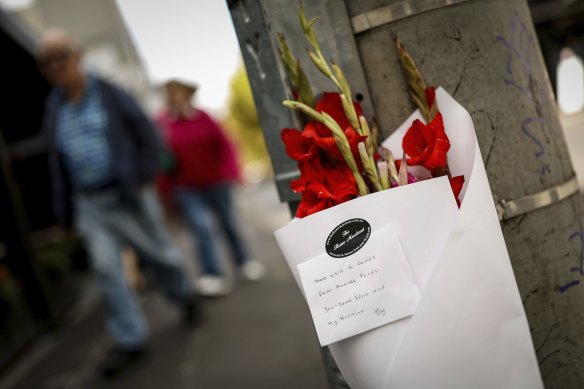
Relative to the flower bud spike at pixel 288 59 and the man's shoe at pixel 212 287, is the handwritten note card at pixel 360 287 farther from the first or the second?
the man's shoe at pixel 212 287

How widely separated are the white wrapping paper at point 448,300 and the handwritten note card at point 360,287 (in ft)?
0.07

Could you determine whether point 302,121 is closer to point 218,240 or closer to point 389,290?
point 389,290

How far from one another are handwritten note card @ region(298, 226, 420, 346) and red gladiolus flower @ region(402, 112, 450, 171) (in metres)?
0.19

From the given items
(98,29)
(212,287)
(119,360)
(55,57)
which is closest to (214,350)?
(119,360)

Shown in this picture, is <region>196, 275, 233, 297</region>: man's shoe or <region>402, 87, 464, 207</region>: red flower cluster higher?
<region>402, 87, 464, 207</region>: red flower cluster

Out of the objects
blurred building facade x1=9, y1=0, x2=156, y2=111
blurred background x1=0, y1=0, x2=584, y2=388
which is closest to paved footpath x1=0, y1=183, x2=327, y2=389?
blurred background x1=0, y1=0, x2=584, y2=388

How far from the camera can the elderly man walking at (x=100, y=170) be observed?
3.91 m

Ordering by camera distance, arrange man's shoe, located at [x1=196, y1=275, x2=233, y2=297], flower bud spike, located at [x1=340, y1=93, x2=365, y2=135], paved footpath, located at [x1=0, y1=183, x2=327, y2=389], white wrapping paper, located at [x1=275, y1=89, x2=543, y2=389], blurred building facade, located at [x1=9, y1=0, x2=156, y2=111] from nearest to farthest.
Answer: white wrapping paper, located at [x1=275, y1=89, x2=543, y2=389], flower bud spike, located at [x1=340, y1=93, x2=365, y2=135], paved footpath, located at [x1=0, y1=183, x2=327, y2=389], man's shoe, located at [x1=196, y1=275, x2=233, y2=297], blurred building facade, located at [x1=9, y1=0, x2=156, y2=111]

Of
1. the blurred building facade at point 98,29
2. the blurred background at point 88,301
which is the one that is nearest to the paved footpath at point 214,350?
the blurred background at point 88,301

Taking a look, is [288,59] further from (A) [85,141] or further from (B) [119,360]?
(B) [119,360]

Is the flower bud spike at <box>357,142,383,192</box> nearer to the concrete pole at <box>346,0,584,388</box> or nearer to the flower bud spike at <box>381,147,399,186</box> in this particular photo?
the flower bud spike at <box>381,147,399,186</box>

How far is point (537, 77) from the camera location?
157cm

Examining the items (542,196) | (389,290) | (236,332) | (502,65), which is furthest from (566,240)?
(236,332)

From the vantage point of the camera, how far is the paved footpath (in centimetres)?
320
